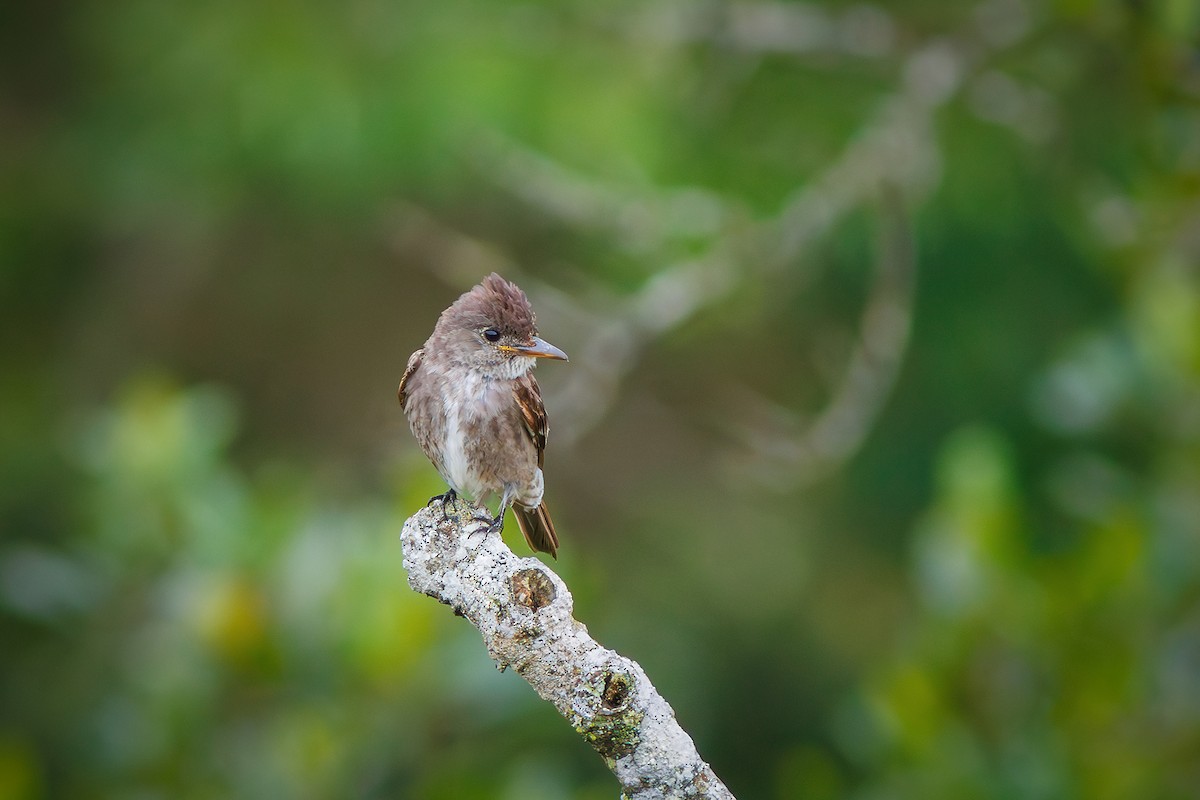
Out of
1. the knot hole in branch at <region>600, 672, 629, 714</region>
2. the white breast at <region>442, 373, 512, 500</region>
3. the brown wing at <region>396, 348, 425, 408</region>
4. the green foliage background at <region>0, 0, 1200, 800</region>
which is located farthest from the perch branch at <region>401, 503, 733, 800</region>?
the green foliage background at <region>0, 0, 1200, 800</region>

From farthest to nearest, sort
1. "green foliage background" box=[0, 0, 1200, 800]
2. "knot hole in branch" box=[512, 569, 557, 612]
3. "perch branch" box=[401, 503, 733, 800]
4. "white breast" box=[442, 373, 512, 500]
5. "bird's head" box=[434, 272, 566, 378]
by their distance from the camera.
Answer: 1. "green foliage background" box=[0, 0, 1200, 800]
2. "bird's head" box=[434, 272, 566, 378]
3. "white breast" box=[442, 373, 512, 500]
4. "knot hole in branch" box=[512, 569, 557, 612]
5. "perch branch" box=[401, 503, 733, 800]

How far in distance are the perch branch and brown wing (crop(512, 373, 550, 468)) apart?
1.57m

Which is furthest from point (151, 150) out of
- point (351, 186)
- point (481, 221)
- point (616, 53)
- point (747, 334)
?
point (747, 334)

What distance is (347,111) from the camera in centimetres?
768

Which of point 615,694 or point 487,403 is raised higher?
point 487,403

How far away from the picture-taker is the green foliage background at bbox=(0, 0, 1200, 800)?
175 inches

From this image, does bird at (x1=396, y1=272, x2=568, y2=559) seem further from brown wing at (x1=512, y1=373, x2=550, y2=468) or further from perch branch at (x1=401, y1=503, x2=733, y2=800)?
perch branch at (x1=401, y1=503, x2=733, y2=800)

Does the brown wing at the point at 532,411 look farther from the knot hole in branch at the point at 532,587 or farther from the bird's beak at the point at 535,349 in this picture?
the knot hole in branch at the point at 532,587

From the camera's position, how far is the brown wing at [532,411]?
12.2 ft

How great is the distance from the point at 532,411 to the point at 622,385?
436 centimetres

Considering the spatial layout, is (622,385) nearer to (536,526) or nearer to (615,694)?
(536,526)

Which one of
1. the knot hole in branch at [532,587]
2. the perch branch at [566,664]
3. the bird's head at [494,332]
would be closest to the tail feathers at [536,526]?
the bird's head at [494,332]

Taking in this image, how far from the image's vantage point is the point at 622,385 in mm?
8094

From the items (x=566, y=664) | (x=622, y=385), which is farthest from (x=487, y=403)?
(x=622, y=385)
